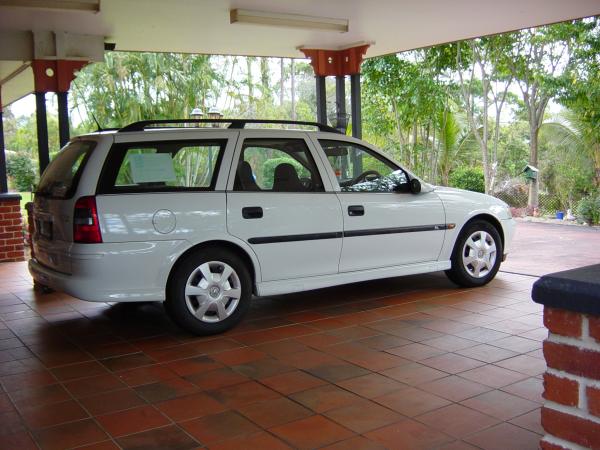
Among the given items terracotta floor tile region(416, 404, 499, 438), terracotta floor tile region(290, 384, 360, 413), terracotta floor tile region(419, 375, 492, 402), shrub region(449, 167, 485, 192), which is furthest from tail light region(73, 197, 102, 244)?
shrub region(449, 167, 485, 192)

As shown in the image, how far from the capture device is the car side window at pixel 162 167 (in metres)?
4.95

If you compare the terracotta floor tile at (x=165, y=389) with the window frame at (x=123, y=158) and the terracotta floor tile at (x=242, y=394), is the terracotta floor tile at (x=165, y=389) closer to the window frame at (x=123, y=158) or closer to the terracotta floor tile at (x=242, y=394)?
the terracotta floor tile at (x=242, y=394)

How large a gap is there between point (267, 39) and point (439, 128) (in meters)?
7.69

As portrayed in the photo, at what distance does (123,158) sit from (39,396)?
1907 mm

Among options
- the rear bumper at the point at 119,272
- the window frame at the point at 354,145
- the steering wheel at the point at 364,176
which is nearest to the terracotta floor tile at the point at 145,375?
the rear bumper at the point at 119,272

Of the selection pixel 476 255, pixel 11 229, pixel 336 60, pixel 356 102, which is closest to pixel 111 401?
pixel 476 255

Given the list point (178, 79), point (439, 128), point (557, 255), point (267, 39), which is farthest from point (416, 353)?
point (178, 79)

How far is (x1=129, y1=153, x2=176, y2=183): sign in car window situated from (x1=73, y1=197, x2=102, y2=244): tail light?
1.35 ft

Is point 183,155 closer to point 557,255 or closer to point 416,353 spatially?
point 416,353

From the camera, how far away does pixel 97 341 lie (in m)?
5.21

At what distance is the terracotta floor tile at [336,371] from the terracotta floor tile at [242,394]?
1.35ft

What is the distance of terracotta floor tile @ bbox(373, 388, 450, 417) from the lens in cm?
362

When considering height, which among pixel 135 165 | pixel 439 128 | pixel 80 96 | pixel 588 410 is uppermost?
pixel 80 96

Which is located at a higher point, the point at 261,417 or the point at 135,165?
the point at 135,165
